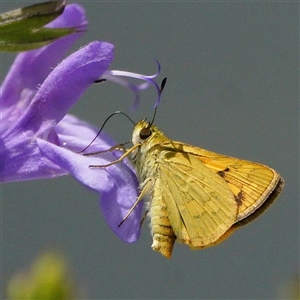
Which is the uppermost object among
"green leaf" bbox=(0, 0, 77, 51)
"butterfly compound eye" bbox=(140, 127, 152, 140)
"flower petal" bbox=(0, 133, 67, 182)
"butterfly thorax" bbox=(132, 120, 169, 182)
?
"green leaf" bbox=(0, 0, 77, 51)

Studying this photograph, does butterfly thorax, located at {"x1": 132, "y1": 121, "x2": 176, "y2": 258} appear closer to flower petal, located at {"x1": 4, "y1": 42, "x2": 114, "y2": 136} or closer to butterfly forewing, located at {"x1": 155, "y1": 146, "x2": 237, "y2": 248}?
butterfly forewing, located at {"x1": 155, "y1": 146, "x2": 237, "y2": 248}

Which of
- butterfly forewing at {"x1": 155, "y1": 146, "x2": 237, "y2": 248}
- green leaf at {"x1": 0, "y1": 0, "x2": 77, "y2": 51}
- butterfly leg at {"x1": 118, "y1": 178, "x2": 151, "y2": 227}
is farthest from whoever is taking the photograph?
butterfly forewing at {"x1": 155, "y1": 146, "x2": 237, "y2": 248}

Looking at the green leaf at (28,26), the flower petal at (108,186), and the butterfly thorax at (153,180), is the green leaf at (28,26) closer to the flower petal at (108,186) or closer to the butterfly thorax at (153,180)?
the flower petal at (108,186)

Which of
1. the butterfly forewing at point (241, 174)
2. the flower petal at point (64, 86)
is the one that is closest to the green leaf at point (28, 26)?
the flower petal at point (64, 86)

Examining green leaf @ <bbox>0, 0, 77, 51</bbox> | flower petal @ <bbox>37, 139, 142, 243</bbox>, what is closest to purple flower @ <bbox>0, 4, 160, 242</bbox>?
flower petal @ <bbox>37, 139, 142, 243</bbox>

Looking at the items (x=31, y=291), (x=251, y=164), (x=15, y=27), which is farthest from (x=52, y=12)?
(x=31, y=291)

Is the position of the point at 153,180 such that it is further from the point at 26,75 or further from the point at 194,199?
the point at 26,75

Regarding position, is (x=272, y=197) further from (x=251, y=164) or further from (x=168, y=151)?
(x=168, y=151)

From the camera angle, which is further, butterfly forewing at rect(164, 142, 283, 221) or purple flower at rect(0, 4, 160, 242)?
butterfly forewing at rect(164, 142, 283, 221)
